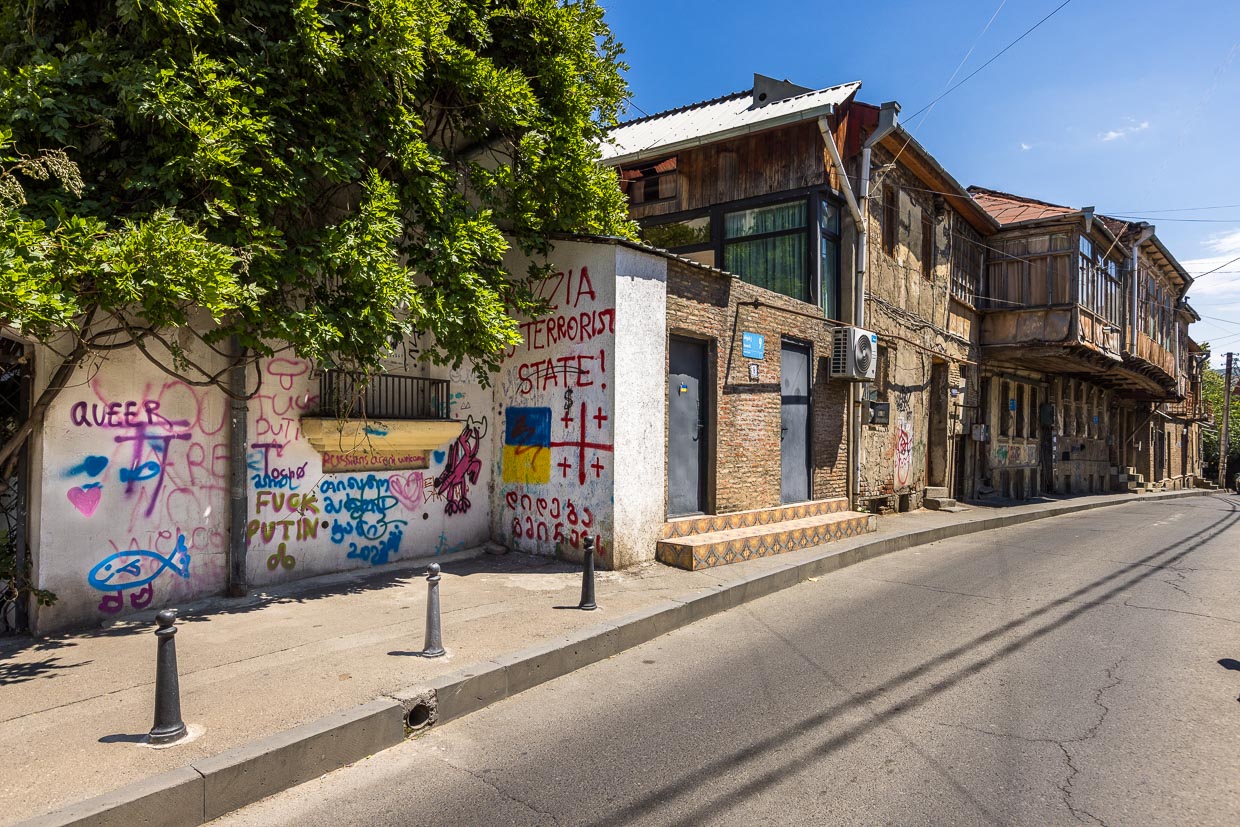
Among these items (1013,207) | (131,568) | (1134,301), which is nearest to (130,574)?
(131,568)

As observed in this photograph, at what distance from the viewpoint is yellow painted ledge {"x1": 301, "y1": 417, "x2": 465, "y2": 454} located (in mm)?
7730

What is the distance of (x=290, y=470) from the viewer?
7.63 metres

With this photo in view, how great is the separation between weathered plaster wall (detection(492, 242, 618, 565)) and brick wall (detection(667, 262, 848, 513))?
1.23m

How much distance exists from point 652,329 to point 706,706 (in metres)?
5.30

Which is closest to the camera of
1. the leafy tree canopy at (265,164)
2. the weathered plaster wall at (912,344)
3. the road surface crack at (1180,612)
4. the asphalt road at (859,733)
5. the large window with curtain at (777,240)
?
the asphalt road at (859,733)

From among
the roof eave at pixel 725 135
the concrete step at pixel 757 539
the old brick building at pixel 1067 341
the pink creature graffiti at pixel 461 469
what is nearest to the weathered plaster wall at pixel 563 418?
the pink creature graffiti at pixel 461 469

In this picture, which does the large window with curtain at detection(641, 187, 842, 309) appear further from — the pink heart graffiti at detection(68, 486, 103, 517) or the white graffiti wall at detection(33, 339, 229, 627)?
the pink heart graffiti at detection(68, 486, 103, 517)

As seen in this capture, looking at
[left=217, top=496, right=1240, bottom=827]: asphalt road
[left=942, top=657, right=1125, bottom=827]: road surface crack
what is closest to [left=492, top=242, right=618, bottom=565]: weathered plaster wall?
[left=217, top=496, right=1240, bottom=827]: asphalt road

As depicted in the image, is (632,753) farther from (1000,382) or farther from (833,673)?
(1000,382)

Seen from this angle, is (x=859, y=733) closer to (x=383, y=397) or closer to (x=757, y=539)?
(x=757, y=539)

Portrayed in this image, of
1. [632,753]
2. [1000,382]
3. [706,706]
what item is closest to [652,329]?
[706,706]

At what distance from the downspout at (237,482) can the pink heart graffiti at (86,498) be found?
114 cm

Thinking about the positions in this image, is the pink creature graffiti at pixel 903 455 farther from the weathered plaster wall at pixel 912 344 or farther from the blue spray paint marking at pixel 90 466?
the blue spray paint marking at pixel 90 466

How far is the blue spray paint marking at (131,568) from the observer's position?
621cm
